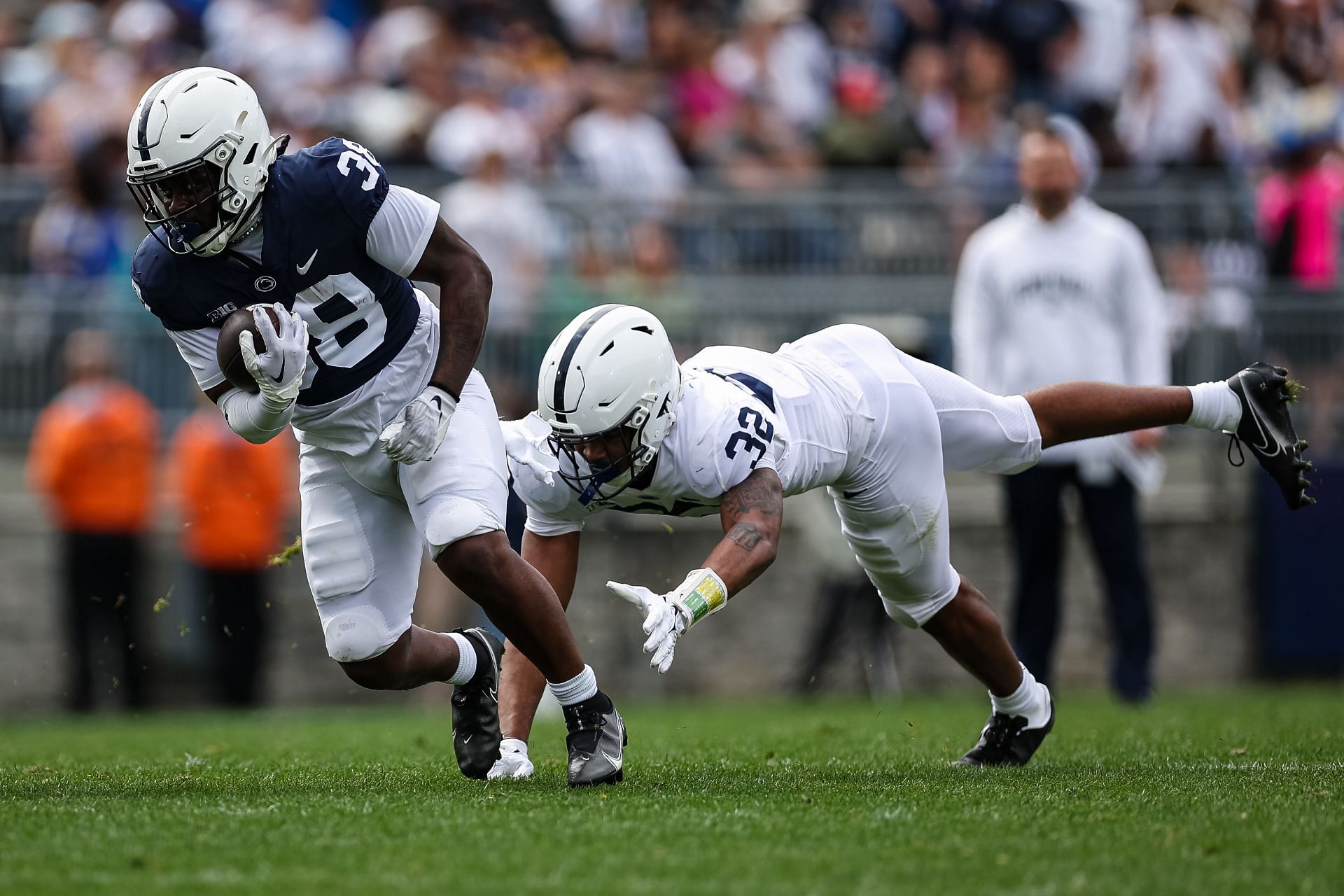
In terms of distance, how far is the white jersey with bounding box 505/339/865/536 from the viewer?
16.6 feet

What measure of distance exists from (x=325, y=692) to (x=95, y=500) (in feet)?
6.20

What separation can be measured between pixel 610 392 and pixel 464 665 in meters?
1.15

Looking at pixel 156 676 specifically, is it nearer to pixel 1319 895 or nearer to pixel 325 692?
pixel 325 692

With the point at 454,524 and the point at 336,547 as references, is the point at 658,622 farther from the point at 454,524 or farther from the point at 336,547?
the point at 336,547

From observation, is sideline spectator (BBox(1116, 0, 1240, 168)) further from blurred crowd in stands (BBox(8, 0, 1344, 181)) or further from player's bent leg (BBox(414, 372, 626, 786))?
player's bent leg (BBox(414, 372, 626, 786))

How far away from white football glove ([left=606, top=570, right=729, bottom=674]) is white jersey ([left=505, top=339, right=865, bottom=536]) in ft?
1.36

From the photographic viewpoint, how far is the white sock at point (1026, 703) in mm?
5809

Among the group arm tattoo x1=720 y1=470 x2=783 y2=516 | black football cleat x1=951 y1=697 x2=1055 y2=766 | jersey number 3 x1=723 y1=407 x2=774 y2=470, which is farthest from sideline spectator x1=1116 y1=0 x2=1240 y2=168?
arm tattoo x1=720 y1=470 x2=783 y2=516

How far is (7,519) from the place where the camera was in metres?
11.0

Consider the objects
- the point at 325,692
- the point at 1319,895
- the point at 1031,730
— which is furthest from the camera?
the point at 325,692

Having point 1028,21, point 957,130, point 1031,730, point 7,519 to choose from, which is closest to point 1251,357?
point 957,130

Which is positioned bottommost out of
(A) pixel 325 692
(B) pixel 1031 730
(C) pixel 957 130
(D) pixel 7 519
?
(A) pixel 325 692

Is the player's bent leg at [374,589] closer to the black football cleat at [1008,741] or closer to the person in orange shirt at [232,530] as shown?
the black football cleat at [1008,741]

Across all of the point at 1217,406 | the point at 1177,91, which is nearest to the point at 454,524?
the point at 1217,406
